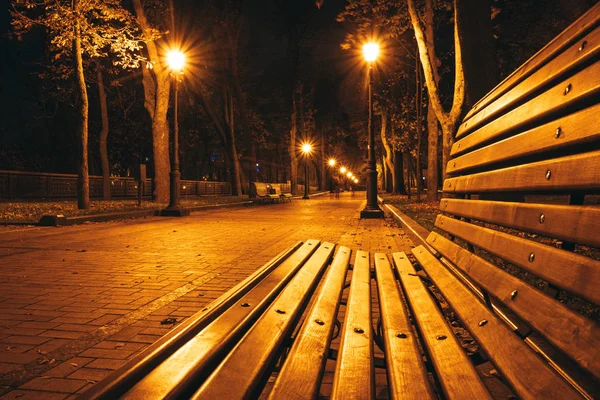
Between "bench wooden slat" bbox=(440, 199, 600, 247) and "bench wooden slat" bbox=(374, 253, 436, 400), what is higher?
"bench wooden slat" bbox=(440, 199, 600, 247)

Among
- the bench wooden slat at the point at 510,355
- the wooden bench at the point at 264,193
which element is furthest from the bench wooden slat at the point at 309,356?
the wooden bench at the point at 264,193

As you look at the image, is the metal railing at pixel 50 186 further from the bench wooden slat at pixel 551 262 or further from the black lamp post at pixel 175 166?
the bench wooden slat at pixel 551 262

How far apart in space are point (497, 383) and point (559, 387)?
132cm

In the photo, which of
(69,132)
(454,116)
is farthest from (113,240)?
(69,132)

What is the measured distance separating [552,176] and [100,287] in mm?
4297

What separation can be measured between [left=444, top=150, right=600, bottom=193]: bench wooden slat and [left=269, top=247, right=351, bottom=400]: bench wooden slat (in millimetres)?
975

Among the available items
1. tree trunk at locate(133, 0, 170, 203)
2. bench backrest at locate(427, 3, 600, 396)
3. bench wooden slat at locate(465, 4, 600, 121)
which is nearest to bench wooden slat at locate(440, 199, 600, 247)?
bench backrest at locate(427, 3, 600, 396)

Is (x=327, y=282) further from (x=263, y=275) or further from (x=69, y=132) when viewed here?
(x=69, y=132)

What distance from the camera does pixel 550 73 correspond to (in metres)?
1.70

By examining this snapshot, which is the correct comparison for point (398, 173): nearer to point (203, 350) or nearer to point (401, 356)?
point (401, 356)

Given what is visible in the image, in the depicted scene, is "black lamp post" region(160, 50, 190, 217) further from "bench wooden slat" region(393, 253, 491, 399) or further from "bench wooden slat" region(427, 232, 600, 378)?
"bench wooden slat" region(427, 232, 600, 378)

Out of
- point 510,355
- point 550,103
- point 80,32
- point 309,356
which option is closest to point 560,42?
point 550,103

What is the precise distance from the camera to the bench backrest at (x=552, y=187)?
4.04ft

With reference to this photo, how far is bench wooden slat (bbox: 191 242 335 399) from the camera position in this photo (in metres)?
1.33
